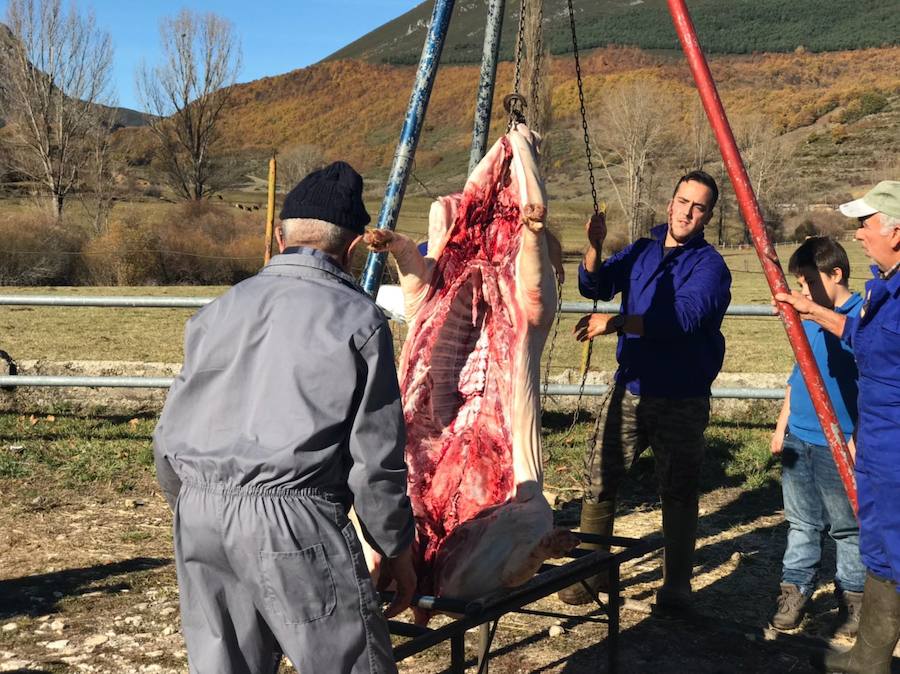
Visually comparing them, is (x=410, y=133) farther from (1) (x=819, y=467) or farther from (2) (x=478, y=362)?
(1) (x=819, y=467)

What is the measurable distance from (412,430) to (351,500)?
1251mm

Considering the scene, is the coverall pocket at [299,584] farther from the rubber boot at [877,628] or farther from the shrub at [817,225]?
A: the shrub at [817,225]

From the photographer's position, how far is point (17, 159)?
3912cm

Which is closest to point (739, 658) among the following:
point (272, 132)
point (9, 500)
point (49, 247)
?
point (9, 500)

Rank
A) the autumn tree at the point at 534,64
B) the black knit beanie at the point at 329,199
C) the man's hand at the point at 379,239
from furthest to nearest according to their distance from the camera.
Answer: the autumn tree at the point at 534,64
the man's hand at the point at 379,239
the black knit beanie at the point at 329,199

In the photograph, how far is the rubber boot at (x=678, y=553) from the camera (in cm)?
470

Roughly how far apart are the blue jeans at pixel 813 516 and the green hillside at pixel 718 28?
103948mm

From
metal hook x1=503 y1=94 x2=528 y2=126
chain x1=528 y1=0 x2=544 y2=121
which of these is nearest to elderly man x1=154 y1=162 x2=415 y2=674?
metal hook x1=503 y1=94 x2=528 y2=126

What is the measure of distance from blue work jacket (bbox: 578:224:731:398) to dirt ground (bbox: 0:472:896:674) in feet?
3.87

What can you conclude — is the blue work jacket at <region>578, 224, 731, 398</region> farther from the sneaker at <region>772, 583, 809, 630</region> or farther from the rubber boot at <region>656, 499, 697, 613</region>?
the sneaker at <region>772, 583, 809, 630</region>

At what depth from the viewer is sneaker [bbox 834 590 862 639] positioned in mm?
4469

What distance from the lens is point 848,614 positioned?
4.50m

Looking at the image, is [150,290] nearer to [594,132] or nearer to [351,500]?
[351,500]

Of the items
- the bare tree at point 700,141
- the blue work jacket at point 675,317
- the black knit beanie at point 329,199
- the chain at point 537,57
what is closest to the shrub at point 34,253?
the chain at point 537,57
